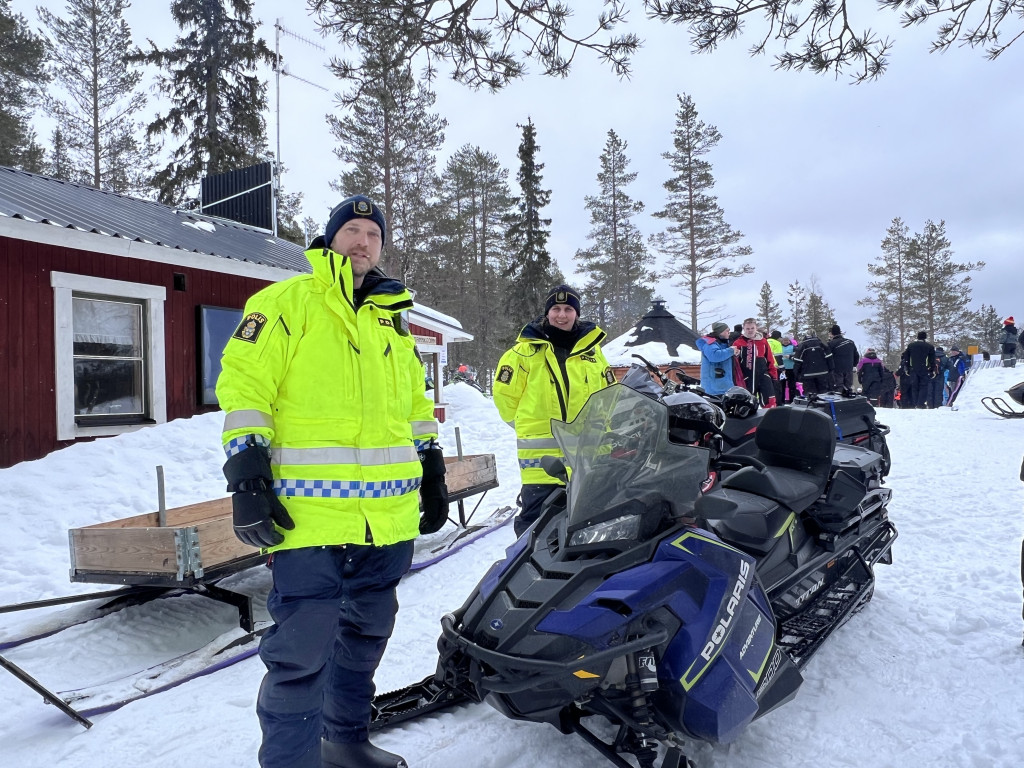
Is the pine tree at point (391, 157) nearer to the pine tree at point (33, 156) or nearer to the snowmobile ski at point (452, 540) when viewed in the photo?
the pine tree at point (33, 156)

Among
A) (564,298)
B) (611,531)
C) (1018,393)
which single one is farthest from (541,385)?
(1018,393)

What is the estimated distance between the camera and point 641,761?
2.00 m

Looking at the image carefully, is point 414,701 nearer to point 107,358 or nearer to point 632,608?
point 632,608

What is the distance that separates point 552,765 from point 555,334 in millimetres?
2134

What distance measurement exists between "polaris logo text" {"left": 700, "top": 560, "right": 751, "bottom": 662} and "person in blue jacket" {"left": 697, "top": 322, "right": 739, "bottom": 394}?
18.6 ft

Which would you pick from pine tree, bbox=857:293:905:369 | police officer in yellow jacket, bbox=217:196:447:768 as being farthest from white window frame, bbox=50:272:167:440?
pine tree, bbox=857:293:905:369

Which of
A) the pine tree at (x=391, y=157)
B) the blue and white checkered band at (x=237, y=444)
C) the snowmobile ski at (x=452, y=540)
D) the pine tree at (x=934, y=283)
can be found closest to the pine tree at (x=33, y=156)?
the pine tree at (x=391, y=157)

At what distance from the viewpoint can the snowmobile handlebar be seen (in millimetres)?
1803

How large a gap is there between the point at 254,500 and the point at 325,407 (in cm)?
34

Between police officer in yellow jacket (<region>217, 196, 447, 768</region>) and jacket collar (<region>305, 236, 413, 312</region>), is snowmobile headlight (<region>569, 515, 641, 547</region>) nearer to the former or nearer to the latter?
police officer in yellow jacket (<region>217, 196, 447, 768</region>)

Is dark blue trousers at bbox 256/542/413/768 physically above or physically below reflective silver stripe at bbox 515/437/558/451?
below

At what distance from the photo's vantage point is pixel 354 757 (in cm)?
210

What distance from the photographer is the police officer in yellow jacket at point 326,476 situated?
6.03ft

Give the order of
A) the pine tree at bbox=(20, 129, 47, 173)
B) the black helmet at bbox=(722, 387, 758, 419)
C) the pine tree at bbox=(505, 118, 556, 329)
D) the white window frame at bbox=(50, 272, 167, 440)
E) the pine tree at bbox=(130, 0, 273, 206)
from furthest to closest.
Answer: the pine tree at bbox=(505, 118, 556, 329)
the pine tree at bbox=(20, 129, 47, 173)
the pine tree at bbox=(130, 0, 273, 206)
the white window frame at bbox=(50, 272, 167, 440)
the black helmet at bbox=(722, 387, 758, 419)
